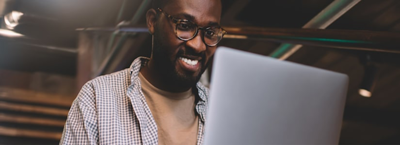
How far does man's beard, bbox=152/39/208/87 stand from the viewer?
1350 millimetres

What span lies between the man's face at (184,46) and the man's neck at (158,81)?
21 mm

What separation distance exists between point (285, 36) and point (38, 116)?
148cm

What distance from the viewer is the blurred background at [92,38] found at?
63.6 inches

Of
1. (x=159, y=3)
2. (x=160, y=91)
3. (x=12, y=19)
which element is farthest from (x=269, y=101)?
(x=12, y=19)

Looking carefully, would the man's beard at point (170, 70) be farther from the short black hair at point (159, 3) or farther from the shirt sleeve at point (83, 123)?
the shirt sleeve at point (83, 123)

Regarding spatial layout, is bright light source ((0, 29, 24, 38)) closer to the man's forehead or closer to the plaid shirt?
the plaid shirt

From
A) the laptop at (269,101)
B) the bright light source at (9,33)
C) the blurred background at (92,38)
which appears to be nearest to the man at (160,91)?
the blurred background at (92,38)

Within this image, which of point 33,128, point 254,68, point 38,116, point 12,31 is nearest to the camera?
point 254,68

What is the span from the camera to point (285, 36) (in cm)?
150

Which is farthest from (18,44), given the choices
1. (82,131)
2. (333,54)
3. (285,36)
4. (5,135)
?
(333,54)

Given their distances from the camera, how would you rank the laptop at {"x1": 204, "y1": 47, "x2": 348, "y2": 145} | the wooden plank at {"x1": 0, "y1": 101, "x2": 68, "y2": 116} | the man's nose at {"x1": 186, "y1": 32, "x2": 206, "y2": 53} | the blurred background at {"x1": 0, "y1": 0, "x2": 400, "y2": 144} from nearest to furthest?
the laptop at {"x1": 204, "y1": 47, "x2": 348, "y2": 145} → the man's nose at {"x1": 186, "y1": 32, "x2": 206, "y2": 53} → the blurred background at {"x1": 0, "y1": 0, "x2": 400, "y2": 144} → the wooden plank at {"x1": 0, "y1": 101, "x2": 68, "y2": 116}

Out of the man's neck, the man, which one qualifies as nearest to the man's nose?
the man

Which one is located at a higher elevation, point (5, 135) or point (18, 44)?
point (18, 44)

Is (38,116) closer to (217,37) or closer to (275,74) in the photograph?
(217,37)
